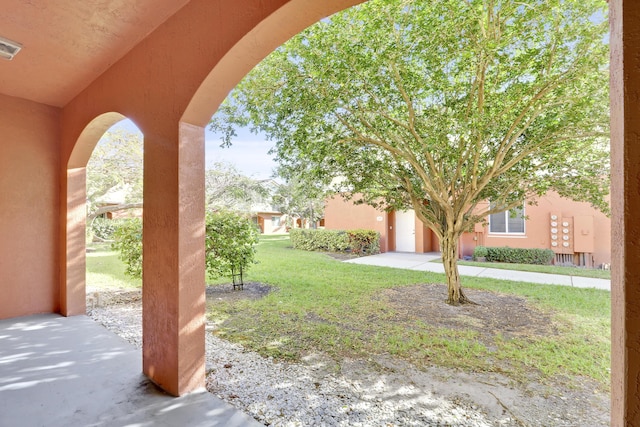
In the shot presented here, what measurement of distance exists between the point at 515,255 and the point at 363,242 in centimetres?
570

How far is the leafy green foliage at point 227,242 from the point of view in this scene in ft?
21.1

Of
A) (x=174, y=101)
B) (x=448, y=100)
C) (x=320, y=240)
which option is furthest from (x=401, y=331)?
(x=320, y=240)

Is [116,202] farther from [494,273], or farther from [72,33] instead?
[494,273]

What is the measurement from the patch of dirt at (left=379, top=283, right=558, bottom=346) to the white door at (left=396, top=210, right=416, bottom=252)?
7676 millimetres

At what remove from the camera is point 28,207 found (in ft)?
16.0

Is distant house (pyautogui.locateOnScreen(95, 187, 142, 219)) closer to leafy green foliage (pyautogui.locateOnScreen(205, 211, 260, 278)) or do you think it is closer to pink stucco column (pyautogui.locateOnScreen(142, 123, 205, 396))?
leafy green foliage (pyautogui.locateOnScreen(205, 211, 260, 278))

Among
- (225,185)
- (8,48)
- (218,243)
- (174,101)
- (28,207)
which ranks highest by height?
(8,48)

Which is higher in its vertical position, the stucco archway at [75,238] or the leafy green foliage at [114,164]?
the leafy green foliage at [114,164]

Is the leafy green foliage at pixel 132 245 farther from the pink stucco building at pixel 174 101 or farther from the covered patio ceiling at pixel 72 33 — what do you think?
the covered patio ceiling at pixel 72 33

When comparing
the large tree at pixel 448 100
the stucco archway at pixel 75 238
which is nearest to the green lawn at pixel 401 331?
the large tree at pixel 448 100

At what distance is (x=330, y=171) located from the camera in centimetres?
604

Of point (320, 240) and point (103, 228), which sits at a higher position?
point (103, 228)

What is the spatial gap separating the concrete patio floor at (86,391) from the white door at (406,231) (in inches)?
502

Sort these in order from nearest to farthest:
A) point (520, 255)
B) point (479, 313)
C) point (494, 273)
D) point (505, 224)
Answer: point (479, 313)
point (494, 273)
point (520, 255)
point (505, 224)
